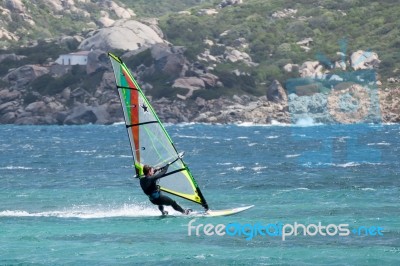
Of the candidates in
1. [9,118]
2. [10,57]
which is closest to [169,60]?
[9,118]

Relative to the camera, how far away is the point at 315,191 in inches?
1625

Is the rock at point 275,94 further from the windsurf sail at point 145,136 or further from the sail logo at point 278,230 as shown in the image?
the sail logo at point 278,230

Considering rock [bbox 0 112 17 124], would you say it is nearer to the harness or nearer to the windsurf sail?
the windsurf sail

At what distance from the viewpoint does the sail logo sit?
28703mm

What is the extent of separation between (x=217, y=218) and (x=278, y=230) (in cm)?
283

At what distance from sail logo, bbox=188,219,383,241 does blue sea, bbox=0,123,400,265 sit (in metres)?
0.03

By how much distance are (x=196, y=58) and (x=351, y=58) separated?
31.0 meters

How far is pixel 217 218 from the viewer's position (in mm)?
31719

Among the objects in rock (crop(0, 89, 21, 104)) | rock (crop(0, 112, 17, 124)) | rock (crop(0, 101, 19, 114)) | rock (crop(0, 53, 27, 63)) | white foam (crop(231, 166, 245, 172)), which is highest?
white foam (crop(231, 166, 245, 172))

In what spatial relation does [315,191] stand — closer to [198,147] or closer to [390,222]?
[390,222]

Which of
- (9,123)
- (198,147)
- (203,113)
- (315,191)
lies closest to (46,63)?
(9,123)

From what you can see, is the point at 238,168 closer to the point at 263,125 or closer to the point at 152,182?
the point at 152,182

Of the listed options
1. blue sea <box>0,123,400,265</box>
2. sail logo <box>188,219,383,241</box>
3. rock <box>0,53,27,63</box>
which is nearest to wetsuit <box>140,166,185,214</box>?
blue sea <box>0,123,400,265</box>

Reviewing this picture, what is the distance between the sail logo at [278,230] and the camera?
28703 mm
